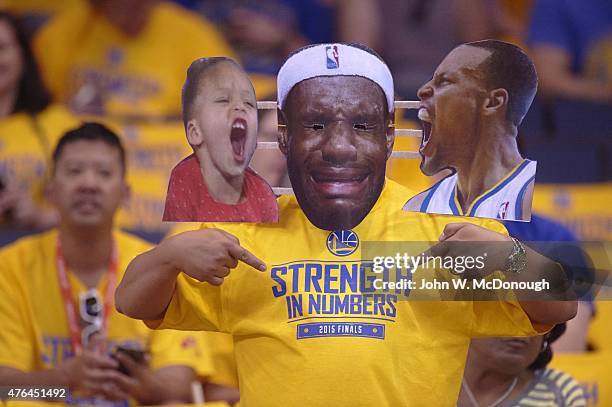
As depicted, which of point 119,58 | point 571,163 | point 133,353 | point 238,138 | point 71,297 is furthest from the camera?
point 119,58

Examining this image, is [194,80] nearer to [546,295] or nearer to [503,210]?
[503,210]

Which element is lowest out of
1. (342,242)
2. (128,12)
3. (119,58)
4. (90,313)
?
(342,242)

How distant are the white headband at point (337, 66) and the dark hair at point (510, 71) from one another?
151 millimetres

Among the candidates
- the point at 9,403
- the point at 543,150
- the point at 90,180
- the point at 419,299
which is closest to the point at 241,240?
the point at 419,299

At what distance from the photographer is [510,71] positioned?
5.69 feet

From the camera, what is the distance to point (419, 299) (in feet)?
5.64

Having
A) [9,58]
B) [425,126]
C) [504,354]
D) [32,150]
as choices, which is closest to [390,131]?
[425,126]

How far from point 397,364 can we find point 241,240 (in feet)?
0.99

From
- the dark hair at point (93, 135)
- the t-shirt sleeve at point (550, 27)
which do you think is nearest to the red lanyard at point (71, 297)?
the dark hair at point (93, 135)

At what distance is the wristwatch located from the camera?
66.8 inches

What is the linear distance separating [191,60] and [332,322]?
125cm

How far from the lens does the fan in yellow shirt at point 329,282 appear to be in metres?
1.68

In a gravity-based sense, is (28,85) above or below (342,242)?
above
